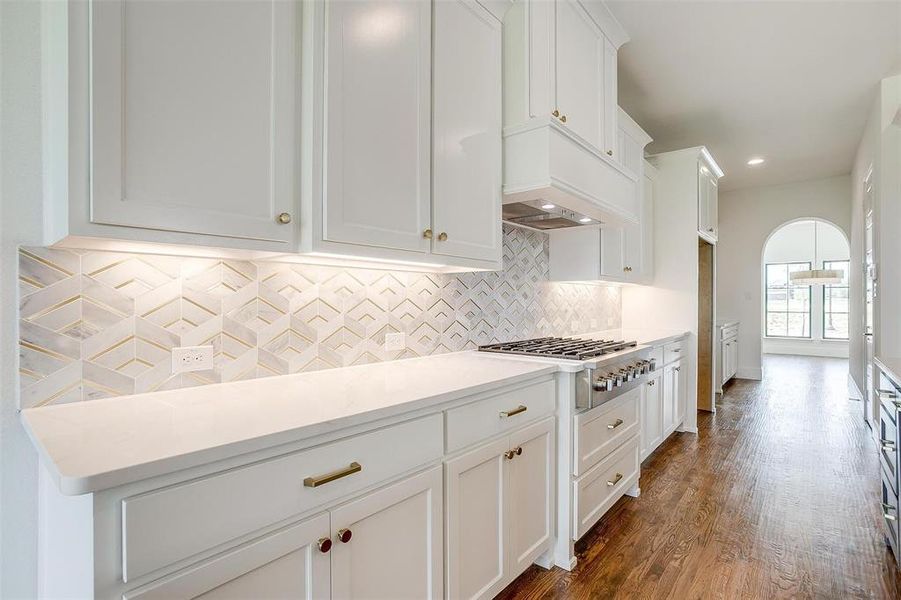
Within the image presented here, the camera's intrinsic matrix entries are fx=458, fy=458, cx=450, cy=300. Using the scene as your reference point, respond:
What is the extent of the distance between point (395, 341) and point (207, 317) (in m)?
0.84

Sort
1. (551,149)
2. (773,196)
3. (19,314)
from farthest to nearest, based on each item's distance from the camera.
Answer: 1. (773,196)
2. (551,149)
3. (19,314)

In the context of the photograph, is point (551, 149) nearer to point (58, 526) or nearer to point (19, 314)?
point (19, 314)

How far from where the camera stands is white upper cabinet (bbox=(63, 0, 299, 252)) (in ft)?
3.24

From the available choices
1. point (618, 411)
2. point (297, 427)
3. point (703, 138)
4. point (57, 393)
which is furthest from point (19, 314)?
point (703, 138)

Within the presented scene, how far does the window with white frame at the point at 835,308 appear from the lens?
31.4 ft

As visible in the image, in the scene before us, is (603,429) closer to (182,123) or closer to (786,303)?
(182,123)

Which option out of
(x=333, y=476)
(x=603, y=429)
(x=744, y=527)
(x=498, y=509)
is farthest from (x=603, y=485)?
(x=333, y=476)

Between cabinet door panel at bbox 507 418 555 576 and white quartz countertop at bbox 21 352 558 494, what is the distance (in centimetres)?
32

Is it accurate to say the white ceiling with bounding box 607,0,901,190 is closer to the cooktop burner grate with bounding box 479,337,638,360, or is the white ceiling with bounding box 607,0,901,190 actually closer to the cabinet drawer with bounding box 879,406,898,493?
the cooktop burner grate with bounding box 479,337,638,360

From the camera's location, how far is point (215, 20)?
118 centimetres

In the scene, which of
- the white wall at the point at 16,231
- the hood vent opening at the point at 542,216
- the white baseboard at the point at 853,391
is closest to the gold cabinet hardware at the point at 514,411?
the hood vent opening at the point at 542,216

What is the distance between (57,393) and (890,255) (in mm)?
5352

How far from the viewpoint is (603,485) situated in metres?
2.39

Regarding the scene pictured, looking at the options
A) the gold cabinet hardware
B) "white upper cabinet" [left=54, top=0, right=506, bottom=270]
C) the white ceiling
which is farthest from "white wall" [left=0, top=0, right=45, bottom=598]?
the white ceiling
